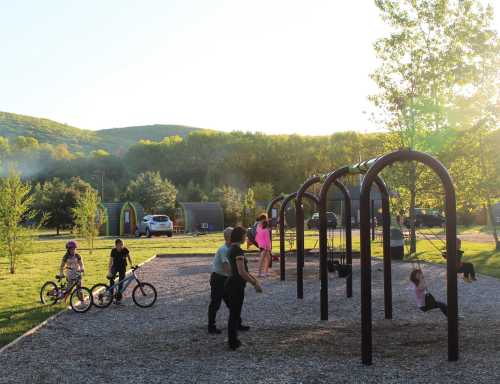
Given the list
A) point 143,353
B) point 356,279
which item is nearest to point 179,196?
point 356,279

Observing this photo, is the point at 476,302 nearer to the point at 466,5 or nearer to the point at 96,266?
the point at 96,266

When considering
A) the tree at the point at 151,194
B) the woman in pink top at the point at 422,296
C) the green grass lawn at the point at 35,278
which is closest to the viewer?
the woman in pink top at the point at 422,296

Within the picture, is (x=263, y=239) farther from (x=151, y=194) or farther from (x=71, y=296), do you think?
(x=151, y=194)

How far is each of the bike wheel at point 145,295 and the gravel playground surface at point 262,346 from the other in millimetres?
168

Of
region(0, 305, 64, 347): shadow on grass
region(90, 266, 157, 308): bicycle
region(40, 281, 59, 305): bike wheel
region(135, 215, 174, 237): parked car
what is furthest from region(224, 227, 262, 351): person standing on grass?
region(135, 215, 174, 237): parked car

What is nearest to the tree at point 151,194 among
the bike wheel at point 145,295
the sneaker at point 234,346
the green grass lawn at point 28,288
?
the green grass lawn at point 28,288

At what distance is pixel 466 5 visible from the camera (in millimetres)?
23844

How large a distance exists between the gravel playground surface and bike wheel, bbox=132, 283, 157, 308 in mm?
168

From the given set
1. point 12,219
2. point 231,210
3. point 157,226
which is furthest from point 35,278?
point 231,210

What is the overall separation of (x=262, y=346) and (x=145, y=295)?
4.19 meters

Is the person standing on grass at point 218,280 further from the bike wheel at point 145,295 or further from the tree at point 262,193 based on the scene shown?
the tree at point 262,193

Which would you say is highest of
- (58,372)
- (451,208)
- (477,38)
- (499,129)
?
(477,38)

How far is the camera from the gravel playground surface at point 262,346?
664 cm

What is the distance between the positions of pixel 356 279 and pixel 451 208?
8726 millimetres
